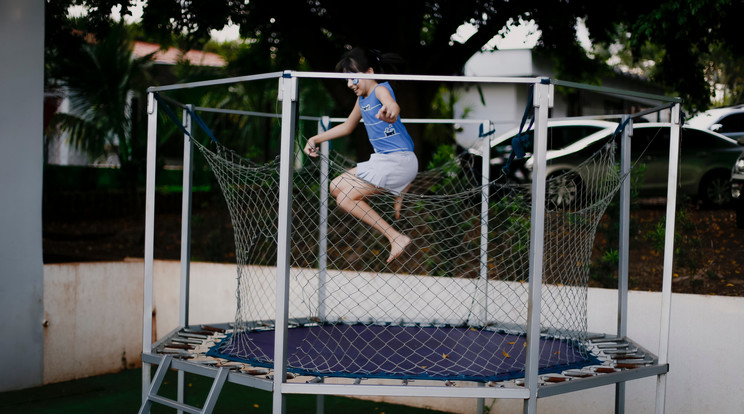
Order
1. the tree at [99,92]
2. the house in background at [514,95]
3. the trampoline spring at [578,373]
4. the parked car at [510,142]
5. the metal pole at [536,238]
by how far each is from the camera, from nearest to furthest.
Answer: the metal pole at [536,238]
the trampoline spring at [578,373]
the parked car at [510,142]
the tree at [99,92]
the house in background at [514,95]

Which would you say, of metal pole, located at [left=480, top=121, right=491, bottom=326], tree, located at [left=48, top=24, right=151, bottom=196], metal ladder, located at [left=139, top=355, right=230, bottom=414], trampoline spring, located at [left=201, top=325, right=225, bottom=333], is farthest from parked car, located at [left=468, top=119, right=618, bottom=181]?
metal ladder, located at [left=139, top=355, right=230, bottom=414]

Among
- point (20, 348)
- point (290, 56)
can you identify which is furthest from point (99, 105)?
point (20, 348)

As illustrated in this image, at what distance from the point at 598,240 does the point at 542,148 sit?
149 inches

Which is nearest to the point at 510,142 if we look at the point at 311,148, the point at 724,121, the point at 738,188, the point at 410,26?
the point at 410,26

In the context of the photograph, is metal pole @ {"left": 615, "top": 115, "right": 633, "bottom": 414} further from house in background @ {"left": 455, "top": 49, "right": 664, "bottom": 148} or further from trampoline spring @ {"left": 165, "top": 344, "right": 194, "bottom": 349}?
house in background @ {"left": 455, "top": 49, "right": 664, "bottom": 148}

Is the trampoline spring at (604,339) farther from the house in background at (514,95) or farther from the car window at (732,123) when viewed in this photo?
the house in background at (514,95)

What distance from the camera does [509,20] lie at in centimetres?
718

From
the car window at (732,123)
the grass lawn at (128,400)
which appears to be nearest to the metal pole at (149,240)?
the grass lawn at (128,400)

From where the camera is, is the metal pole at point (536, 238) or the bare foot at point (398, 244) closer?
the metal pole at point (536, 238)

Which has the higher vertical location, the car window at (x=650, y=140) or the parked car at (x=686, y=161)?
the car window at (x=650, y=140)

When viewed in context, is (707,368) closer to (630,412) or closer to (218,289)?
(630,412)

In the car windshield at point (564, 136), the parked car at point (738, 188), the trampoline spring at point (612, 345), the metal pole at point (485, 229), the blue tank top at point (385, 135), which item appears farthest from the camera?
the car windshield at point (564, 136)

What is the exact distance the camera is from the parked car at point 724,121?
228 inches

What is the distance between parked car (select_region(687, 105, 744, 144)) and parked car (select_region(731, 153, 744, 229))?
188mm
